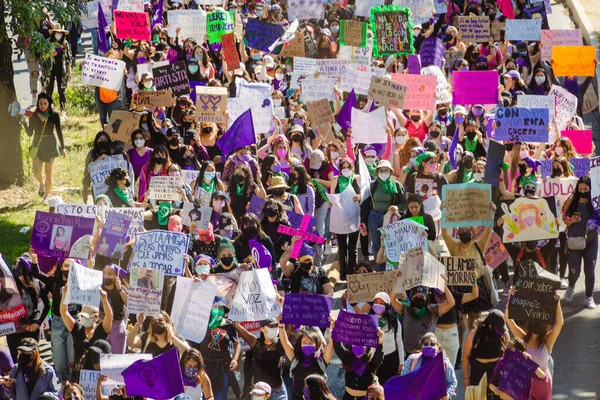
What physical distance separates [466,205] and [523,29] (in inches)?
350

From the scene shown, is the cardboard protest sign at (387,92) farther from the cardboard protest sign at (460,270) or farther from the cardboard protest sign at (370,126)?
the cardboard protest sign at (460,270)

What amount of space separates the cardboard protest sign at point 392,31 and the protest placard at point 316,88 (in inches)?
82.7

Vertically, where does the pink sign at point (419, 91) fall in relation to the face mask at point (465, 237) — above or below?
above

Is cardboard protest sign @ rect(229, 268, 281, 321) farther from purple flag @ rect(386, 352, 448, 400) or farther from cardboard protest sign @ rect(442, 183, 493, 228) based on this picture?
cardboard protest sign @ rect(442, 183, 493, 228)

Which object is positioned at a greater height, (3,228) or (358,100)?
(358,100)

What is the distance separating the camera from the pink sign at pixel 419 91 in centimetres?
1753

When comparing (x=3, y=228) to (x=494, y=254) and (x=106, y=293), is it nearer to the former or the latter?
(x=106, y=293)

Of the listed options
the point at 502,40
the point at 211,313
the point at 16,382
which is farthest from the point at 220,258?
the point at 502,40

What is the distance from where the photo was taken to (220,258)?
41.0ft

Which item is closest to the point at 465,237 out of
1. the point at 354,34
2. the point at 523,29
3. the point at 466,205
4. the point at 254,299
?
the point at 466,205

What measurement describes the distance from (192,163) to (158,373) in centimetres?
625

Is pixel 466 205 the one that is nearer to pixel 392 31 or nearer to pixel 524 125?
pixel 524 125

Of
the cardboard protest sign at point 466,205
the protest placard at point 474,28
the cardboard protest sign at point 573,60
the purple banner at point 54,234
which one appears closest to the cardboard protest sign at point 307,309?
the purple banner at point 54,234

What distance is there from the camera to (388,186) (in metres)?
14.7
